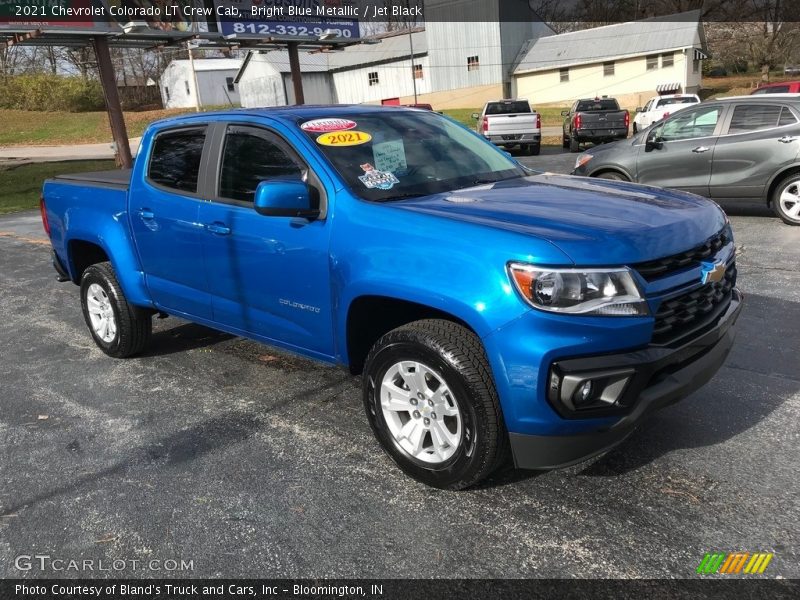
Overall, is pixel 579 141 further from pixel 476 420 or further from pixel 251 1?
pixel 476 420

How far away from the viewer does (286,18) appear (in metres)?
23.8

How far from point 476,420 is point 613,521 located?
72 centimetres

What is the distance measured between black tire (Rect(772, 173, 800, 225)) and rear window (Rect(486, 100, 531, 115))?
14679 millimetres

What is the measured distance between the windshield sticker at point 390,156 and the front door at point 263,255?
40cm

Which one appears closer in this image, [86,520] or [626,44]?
[86,520]

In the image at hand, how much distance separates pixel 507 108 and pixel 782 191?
15.2 meters

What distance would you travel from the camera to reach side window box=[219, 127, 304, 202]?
3.83m

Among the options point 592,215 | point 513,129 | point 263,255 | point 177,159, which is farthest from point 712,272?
point 513,129

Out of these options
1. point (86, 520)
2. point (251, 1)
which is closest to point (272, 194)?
point (86, 520)

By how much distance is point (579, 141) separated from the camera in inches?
859

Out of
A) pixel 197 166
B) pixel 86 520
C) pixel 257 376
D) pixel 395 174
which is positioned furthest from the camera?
pixel 257 376

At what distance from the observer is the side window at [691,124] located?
9.23m

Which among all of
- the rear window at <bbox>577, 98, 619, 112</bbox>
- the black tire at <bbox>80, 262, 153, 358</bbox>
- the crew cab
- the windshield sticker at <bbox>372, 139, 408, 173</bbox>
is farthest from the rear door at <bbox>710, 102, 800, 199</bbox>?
the rear window at <bbox>577, 98, 619, 112</bbox>

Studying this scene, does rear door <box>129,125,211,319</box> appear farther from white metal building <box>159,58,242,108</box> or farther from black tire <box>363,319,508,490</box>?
white metal building <box>159,58,242,108</box>
